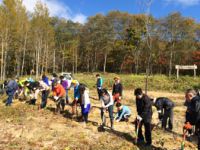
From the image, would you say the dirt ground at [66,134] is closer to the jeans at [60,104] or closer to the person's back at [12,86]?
the jeans at [60,104]

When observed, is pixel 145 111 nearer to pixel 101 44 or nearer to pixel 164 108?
pixel 164 108

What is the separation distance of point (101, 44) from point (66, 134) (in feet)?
129

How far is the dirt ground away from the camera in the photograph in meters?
8.94

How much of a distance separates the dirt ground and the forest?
72.4ft

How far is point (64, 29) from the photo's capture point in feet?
184

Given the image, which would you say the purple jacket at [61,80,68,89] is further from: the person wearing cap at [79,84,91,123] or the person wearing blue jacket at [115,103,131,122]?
the person wearing blue jacket at [115,103,131,122]

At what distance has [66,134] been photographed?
10008 mm

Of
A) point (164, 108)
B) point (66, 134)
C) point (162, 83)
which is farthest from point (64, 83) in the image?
point (162, 83)

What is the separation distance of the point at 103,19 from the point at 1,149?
41.1 m

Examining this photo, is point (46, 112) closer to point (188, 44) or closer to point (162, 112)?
point (162, 112)

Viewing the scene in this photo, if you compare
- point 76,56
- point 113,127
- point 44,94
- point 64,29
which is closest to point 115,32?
point 76,56

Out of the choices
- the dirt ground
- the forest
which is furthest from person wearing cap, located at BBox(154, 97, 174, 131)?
the forest

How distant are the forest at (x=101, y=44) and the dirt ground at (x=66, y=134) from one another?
22079 millimetres

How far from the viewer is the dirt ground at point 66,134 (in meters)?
8.94
